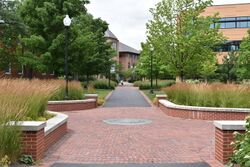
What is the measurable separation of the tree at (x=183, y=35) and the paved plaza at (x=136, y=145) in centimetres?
1572

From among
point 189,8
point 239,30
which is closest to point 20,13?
point 189,8

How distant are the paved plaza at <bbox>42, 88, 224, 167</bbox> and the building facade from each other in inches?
2684

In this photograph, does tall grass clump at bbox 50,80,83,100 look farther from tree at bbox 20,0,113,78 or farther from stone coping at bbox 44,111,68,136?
stone coping at bbox 44,111,68,136

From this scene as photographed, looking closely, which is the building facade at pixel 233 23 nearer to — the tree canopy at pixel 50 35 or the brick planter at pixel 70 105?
the tree canopy at pixel 50 35

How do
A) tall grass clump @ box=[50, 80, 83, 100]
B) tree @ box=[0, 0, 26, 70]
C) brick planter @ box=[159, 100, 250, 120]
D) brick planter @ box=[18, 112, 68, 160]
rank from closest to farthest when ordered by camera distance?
brick planter @ box=[18, 112, 68, 160] → brick planter @ box=[159, 100, 250, 120] → tall grass clump @ box=[50, 80, 83, 100] → tree @ box=[0, 0, 26, 70]

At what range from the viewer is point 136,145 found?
10.5 m

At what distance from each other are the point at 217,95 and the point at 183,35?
13.7 m

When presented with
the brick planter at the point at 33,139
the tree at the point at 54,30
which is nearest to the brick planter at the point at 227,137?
the brick planter at the point at 33,139

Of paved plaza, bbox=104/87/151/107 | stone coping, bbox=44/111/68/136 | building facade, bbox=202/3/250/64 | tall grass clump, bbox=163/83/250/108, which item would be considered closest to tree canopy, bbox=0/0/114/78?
paved plaza, bbox=104/87/151/107

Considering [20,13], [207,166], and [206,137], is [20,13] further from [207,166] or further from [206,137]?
[207,166]

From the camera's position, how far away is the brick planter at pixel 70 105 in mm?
20656

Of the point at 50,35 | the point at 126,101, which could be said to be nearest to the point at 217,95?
the point at 126,101

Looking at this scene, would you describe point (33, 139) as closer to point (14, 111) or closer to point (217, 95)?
point (14, 111)

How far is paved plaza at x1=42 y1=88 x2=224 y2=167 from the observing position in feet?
28.5
